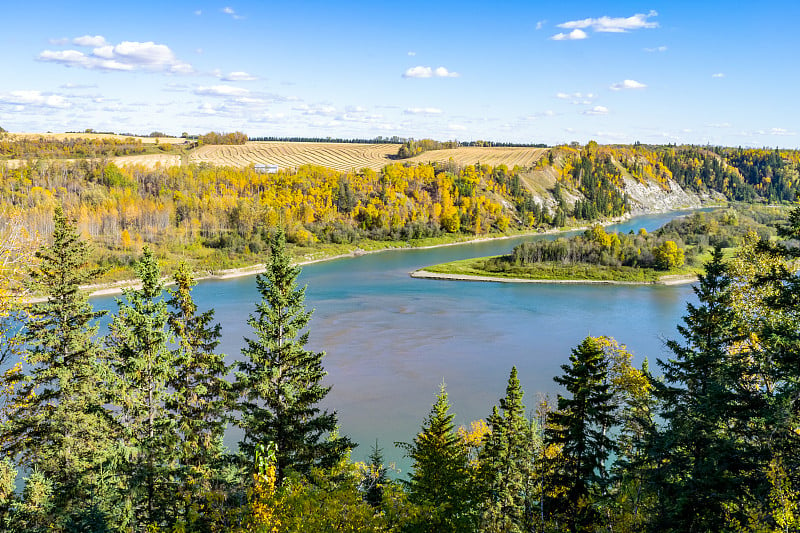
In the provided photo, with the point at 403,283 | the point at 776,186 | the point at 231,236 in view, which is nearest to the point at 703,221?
the point at 403,283

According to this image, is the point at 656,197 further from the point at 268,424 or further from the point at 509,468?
the point at 268,424

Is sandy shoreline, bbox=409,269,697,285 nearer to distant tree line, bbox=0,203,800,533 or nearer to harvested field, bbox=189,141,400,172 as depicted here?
distant tree line, bbox=0,203,800,533

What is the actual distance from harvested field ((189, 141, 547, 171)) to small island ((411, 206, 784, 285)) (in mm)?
64761

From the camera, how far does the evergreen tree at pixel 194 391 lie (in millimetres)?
12242

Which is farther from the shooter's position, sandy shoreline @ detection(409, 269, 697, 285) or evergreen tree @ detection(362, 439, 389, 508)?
sandy shoreline @ detection(409, 269, 697, 285)

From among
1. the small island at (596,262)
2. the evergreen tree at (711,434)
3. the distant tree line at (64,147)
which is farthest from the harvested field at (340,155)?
the evergreen tree at (711,434)

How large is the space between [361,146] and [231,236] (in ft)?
304

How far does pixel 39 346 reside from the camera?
13.3 metres

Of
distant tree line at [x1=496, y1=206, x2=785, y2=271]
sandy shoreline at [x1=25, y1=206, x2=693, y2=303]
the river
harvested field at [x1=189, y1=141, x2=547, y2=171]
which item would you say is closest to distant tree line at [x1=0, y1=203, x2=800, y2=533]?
the river

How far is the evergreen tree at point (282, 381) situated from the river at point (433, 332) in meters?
10.3

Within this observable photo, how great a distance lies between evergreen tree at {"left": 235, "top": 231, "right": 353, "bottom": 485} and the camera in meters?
12.4

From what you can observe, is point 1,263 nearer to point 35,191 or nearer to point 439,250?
point 439,250

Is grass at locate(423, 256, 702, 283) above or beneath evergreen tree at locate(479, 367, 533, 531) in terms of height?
beneath

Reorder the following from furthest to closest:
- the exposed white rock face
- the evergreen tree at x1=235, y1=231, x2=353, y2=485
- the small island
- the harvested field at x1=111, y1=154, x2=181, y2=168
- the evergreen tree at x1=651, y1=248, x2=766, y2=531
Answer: the exposed white rock face → the harvested field at x1=111, y1=154, x2=181, y2=168 → the small island → the evergreen tree at x1=235, y1=231, x2=353, y2=485 → the evergreen tree at x1=651, y1=248, x2=766, y2=531
